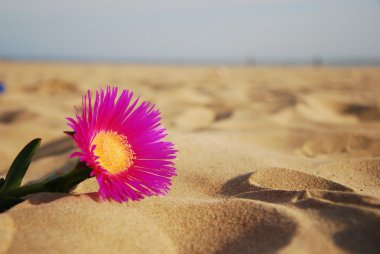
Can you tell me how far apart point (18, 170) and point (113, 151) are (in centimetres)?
26

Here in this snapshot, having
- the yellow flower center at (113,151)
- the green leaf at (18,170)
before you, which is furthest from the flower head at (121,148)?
the green leaf at (18,170)

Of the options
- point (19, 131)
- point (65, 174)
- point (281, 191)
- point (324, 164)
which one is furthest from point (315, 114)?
point (65, 174)

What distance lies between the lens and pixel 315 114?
3.87 metres

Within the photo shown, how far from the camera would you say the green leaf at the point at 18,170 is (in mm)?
1141

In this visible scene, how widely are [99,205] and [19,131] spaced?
6.79ft

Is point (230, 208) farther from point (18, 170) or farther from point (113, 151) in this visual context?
point (18, 170)

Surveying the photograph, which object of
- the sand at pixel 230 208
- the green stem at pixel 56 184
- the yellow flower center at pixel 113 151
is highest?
the yellow flower center at pixel 113 151

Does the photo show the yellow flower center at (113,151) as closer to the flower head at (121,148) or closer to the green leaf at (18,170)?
the flower head at (121,148)

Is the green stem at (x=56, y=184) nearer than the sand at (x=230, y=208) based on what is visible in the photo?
No

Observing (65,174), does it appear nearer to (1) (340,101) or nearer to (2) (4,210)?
(2) (4,210)

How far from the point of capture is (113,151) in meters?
1.16

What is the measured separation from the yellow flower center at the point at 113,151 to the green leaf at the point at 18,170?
20 cm

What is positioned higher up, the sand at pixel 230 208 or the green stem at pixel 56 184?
the green stem at pixel 56 184

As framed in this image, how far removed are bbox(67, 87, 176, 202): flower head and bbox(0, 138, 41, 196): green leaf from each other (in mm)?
196
